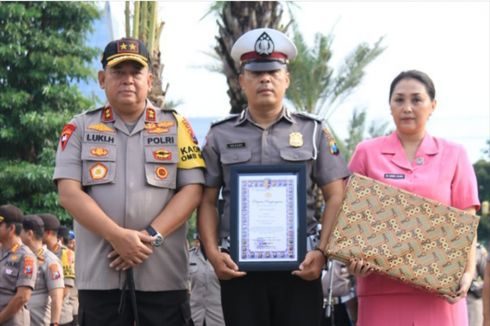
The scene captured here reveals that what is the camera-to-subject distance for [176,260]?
14.7 feet

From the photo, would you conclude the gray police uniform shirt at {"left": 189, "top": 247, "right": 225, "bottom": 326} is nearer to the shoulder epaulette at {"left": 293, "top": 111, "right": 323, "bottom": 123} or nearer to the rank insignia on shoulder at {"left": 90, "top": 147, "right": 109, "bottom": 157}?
the shoulder epaulette at {"left": 293, "top": 111, "right": 323, "bottom": 123}

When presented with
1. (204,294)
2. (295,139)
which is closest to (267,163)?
(295,139)

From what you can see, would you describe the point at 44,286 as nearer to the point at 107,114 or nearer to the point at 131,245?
the point at 107,114

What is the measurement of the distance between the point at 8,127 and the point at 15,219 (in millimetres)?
11227

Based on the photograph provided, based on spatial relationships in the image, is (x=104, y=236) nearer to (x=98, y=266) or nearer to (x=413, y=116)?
(x=98, y=266)

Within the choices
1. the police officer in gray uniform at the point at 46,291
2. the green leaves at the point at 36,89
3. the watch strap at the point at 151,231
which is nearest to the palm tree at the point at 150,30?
the green leaves at the point at 36,89

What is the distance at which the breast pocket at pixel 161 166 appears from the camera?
4.41 metres

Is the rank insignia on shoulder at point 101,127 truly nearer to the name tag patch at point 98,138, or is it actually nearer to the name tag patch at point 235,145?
the name tag patch at point 98,138

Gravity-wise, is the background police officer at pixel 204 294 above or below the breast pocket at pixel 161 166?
below

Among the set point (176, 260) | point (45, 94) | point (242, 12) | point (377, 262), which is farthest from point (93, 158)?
point (45, 94)

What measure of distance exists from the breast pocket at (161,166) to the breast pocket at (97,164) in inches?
7.1

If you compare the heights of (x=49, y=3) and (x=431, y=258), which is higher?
(x=49, y=3)

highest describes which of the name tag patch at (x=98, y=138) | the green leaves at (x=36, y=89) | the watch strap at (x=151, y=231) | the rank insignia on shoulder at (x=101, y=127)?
the green leaves at (x=36, y=89)

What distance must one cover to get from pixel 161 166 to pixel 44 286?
15.1 feet
